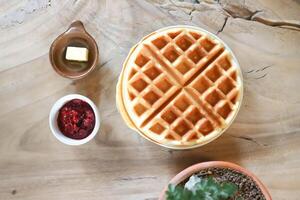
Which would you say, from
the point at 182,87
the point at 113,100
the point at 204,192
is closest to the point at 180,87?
the point at 182,87

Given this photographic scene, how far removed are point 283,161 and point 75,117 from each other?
1.87ft

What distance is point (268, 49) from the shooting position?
1.49 meters

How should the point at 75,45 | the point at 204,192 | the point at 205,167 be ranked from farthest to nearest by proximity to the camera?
the point at 75,45 < the point at 205,167 < the point at 204,192

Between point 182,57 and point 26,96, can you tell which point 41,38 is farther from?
point 182,57

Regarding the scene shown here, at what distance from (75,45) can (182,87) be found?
32cm

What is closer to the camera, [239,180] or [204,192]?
[204,192]

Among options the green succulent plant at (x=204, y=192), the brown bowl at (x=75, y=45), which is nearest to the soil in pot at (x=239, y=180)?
the green succulent plant at (x=204, y=192)

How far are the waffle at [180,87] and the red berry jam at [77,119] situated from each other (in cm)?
10

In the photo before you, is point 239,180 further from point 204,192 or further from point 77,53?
point 77,53

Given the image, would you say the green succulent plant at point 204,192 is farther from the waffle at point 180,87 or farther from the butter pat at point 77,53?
the butter pat at point 77,53

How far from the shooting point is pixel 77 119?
1.44m

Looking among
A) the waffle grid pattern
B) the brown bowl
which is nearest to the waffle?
the waffle grid pattern

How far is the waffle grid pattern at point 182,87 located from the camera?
137cm

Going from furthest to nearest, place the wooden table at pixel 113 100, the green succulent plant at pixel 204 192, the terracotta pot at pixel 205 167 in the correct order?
the wooden table at pixel 113 100
the terracotta pot at pixel 205 167
the green succulent plant at pixel 204 192
